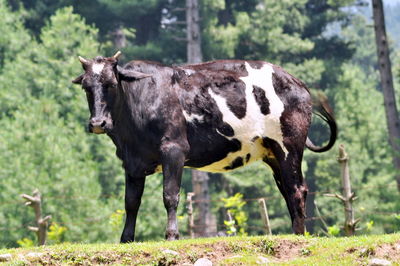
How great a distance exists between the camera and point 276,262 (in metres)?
9.12

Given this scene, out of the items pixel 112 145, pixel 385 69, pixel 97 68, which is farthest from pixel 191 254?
pixel 112 145

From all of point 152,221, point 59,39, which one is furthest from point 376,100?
point 152,221

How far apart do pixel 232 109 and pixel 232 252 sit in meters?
2.10

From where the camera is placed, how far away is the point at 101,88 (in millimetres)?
9945

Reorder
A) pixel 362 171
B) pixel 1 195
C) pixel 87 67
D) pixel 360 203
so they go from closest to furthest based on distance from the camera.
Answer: pixel 87 67, pixel 1 195, pixel 360 203, pixel 362 171

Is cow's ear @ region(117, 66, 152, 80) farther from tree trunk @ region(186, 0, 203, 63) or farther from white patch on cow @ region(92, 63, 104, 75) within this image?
tree trunk @ region(186, 0, 203, 63)

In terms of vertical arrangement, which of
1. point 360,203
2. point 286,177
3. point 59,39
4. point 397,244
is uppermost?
point 59,39

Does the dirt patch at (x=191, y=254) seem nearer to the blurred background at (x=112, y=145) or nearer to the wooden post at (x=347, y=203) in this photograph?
the wooden post at (x=347, y=203)

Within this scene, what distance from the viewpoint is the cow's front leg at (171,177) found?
10.0m

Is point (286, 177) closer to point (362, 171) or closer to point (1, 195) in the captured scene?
point (1, 195)

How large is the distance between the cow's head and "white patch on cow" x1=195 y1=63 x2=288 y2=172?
4.42 feet

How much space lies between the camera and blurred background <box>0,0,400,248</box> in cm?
2830

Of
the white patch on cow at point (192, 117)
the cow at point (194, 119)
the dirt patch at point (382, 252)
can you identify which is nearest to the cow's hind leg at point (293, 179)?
the cow at point (194, 119)

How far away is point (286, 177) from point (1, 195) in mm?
18926
